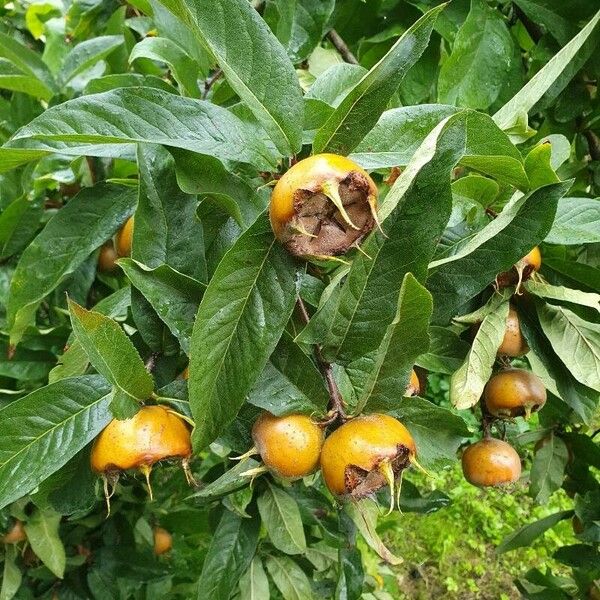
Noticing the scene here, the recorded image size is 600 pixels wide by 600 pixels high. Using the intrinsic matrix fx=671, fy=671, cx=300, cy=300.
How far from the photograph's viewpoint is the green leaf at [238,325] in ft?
2.17

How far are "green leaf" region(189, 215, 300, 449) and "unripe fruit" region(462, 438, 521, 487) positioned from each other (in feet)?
2.09

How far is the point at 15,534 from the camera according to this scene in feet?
5.82

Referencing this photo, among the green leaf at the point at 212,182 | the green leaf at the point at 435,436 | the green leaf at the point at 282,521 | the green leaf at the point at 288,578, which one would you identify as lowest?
the green leaf at the point at 288,578

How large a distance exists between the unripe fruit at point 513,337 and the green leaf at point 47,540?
1257 millimetres

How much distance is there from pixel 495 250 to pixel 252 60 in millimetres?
367

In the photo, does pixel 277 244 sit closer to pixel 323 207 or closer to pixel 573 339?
pixel 323 207

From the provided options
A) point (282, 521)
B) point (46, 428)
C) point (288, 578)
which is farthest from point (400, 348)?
point (288, 578)

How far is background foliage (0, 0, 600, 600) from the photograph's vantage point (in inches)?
26.6

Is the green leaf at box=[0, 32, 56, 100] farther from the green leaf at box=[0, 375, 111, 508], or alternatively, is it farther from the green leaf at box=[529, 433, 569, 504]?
the green leaf at box=[529, 433, 569, 504]

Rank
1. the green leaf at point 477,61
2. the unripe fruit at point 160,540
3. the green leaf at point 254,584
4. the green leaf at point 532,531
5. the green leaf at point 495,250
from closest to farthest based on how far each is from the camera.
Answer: the green leaf at point 495,250 → the green leaf at point 477,61 → the green leaf at point 254,584 → the green leaf at point 532,531 → the unripe fruit at point 160,540

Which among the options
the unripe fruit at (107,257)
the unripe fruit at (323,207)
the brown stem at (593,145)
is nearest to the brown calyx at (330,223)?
the unripe fruit at (323,207)

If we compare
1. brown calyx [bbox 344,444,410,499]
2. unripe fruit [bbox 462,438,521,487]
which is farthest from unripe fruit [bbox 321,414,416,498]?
unripe fruit [bbox 462,438,521,487]

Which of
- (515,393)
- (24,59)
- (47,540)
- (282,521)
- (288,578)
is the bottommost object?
(288,578)

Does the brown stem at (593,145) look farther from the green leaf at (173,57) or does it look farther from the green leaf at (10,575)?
the green leaf at (10,575)
